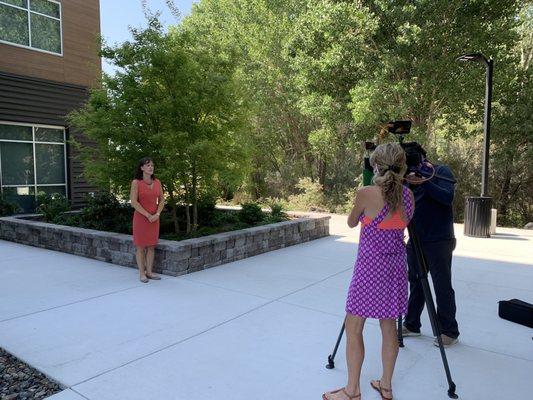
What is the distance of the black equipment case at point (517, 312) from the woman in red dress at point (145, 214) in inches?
167

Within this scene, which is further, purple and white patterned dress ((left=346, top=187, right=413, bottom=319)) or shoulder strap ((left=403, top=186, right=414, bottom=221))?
shoulder strap ((left=403, top=186, right=414, bottom=221))

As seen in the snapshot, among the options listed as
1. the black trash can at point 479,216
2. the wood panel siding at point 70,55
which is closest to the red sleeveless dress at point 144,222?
the black trash can at point 479,216

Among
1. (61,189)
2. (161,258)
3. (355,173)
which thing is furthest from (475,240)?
(61,189)

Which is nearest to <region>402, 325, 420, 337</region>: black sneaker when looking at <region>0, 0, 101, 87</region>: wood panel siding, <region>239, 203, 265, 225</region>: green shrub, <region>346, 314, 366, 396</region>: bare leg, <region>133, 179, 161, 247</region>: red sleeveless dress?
<region>346, 314, 366, 396</region>: bare leg

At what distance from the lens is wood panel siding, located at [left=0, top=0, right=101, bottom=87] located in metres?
12.0

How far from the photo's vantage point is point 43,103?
12.6m

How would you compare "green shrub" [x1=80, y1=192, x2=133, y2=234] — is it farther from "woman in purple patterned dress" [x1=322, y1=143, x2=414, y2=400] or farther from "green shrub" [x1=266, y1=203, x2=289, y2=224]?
"woman in purple patterned dress" [x1=322, y1=143, x2=414, y2=400]

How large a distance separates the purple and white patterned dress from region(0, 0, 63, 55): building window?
12724mm

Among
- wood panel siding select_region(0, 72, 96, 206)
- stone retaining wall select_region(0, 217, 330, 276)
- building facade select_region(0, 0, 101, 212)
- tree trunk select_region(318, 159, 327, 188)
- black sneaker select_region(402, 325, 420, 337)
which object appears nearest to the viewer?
black sneaker select_region(402, 325, 420, 337)

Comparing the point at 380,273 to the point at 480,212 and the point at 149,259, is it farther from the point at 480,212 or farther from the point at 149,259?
the point at 480,212

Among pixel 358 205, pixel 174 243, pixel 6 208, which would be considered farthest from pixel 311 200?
pixel 358 205

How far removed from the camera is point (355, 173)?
58.5 ft

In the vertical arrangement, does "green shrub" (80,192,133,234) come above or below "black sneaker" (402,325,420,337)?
above

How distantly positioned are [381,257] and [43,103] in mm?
12754
